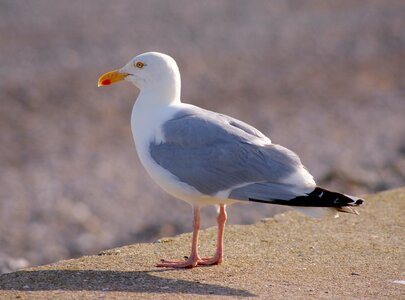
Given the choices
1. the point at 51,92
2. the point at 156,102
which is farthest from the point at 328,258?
the point at 51,92

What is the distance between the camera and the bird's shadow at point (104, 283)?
19.2 ft

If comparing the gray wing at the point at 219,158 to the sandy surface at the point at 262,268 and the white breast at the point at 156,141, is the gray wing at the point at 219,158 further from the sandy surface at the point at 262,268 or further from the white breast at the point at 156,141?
the sandy surface at the point at 262,268

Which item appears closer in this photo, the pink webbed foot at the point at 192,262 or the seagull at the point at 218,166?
the seagull at the point at 218,166

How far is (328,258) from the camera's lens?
22.0ft

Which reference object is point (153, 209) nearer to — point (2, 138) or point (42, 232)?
point (42, 232)

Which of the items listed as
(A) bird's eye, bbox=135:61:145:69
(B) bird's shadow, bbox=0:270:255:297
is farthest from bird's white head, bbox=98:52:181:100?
(B) bird's shadow, bbox=0:270:255:297

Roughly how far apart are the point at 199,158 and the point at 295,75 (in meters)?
13.0

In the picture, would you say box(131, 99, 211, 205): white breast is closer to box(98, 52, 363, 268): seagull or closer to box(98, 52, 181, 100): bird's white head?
box(98, 52, 363, 268): seagull

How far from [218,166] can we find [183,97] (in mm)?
10710

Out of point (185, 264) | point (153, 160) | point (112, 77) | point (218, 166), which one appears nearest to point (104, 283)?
point (185, 264)

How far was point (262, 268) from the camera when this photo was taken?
641 centimetres

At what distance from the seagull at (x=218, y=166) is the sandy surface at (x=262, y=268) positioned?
32 cm

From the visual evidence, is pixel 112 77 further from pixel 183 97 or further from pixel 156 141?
pixel 183 97

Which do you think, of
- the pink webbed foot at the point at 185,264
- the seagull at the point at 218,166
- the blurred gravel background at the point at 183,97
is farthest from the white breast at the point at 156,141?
the blurred gravel background at the point at 183,97
